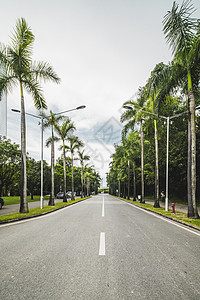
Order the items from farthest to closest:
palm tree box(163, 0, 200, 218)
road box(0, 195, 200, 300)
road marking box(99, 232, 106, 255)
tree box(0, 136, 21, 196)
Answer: tree box(0, 136, 21, 196) → palm tree box(163, 0, 200, 218) → road marking box(99, 232, 106, 255) → road box(0, 195, 200, 300)

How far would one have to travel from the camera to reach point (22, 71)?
12914 millimetres

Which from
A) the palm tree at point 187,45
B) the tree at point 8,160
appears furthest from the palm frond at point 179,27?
the tree at point 8,160

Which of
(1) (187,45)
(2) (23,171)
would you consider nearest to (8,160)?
(2) (23,171)

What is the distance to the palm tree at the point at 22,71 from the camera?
12.5 meters

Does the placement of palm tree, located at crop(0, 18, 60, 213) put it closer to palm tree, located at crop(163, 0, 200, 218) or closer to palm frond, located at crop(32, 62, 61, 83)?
palm frond, located at crop(32, 62, 61, 83)

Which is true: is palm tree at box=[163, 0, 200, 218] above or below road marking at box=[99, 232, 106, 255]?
above

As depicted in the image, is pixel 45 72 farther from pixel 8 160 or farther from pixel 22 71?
pixel 8 160

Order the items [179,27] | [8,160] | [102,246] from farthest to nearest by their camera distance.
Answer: [8,160], [179,27], [102,246]

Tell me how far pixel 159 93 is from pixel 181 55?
3214 mm

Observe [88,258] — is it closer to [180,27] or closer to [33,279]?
[33,279]

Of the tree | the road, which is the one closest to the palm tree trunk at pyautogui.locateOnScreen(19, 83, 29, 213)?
the road

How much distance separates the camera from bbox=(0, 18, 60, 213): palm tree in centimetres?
1247

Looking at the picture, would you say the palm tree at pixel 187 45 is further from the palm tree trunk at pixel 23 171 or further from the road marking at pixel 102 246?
the palm tree trunk at pixel 23 171

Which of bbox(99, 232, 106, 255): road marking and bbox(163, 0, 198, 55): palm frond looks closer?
bbox(99, 232, 106, 255): road marking
